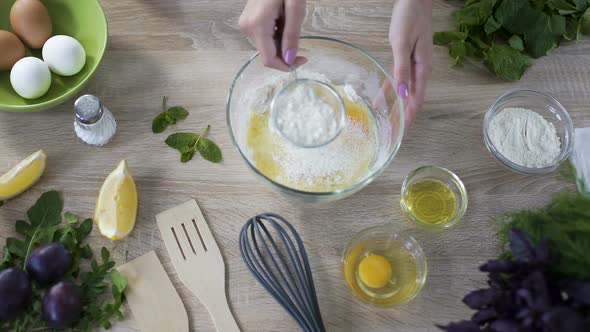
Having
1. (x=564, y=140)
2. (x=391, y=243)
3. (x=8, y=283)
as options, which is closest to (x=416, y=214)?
(x=391, y=243)

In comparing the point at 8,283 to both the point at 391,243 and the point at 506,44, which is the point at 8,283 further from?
the point at 506,44

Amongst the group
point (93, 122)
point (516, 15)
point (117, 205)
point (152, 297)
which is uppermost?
point (516, 15)

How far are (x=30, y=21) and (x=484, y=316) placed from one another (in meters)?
1.02

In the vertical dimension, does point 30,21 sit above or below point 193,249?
above

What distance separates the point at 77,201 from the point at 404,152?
0.67 metres

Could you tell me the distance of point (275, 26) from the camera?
958mm

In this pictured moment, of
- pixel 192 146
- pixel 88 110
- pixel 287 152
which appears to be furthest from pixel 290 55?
pixel 88 110

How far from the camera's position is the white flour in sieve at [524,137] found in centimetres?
112

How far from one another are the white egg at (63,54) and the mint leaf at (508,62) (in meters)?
0.88

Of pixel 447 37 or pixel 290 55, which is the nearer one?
pixel 290 55

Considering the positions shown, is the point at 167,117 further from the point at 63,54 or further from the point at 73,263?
the point at 73,263

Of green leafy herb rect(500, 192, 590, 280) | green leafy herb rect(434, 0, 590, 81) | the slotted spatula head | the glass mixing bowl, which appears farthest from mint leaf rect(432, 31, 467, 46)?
the slotted spatula head

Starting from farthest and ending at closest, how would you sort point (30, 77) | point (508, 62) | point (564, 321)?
point (508, 62), point (30, 77), point (564, 321)

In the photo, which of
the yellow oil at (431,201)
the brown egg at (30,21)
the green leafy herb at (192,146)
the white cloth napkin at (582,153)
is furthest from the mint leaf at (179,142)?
the white cloth napkin at (582,153)
